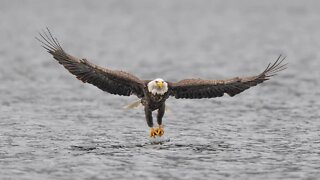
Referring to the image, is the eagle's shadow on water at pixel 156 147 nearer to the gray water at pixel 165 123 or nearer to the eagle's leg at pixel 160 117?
the gray water at pixel 165 123

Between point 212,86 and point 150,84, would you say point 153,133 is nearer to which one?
point 150,84

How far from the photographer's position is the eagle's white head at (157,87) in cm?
1955

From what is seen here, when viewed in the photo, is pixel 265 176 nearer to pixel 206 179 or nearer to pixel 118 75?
pixel 206 179

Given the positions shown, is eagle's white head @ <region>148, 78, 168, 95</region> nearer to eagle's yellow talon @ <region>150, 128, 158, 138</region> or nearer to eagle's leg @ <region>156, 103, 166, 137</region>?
eagle's leg @ <region>156, 103, 166, 137</region>

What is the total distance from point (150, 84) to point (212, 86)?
1483mm

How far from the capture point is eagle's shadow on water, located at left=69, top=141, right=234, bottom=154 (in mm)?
19234

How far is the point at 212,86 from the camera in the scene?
66.8 feet

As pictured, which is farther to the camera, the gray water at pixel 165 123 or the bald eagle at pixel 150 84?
the bald eagle at pixel 150 84

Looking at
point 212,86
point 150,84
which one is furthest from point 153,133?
point 212,86

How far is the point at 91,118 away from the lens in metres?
24.1

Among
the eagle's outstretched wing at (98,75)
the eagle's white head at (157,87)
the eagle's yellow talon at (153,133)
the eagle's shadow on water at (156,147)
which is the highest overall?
the eagle's outstretched wing at (98,75)

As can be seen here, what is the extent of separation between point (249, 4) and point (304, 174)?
5665 inches

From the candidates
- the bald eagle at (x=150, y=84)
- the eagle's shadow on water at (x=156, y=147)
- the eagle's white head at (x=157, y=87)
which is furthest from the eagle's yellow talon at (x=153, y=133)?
the eagle's white head at (x=157, y=87)

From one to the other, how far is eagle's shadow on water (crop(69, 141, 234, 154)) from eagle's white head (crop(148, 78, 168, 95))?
1.14 m
